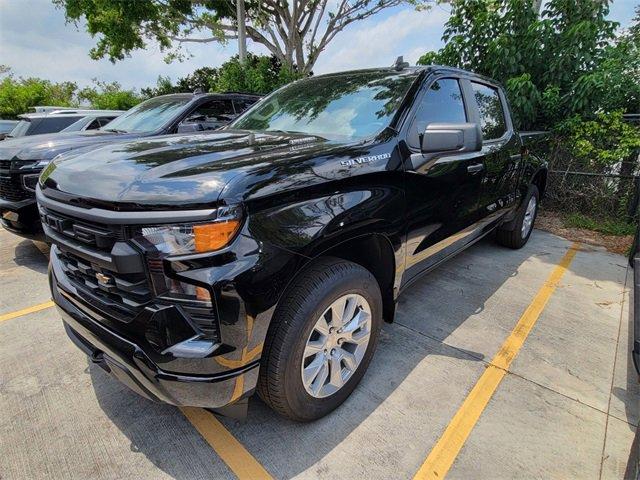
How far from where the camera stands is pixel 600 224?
6.03 meters

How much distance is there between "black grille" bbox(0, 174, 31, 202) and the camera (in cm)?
391

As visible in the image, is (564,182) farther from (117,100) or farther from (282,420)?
(117,100)

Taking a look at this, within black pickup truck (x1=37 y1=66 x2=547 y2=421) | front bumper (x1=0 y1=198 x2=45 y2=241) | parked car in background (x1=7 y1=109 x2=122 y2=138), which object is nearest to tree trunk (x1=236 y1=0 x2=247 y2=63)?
parked car in background (x1=7 y1=109 x2=122 y2=138)

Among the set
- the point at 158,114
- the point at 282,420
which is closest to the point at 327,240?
the point at 282,420

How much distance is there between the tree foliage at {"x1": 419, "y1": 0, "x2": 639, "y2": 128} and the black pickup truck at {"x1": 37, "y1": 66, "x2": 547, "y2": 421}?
15.3 ft

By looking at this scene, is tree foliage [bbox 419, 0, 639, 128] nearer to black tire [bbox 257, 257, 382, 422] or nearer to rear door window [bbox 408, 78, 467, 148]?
rear door window [bbox 408, 78, 467, 148]

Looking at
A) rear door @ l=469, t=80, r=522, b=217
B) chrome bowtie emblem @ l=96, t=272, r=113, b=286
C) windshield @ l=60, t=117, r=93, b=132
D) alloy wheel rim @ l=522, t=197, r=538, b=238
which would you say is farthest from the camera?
windshield @ l=60, t=117, r=93, b=132

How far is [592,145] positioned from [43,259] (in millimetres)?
7815

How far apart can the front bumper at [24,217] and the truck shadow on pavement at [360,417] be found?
2128 millimetres

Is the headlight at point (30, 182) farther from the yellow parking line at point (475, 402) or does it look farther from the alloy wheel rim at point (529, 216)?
the alloy wheel rim at point (529, 216)

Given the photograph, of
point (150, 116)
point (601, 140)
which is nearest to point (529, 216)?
point (601, 140)

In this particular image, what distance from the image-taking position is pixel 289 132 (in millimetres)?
2635

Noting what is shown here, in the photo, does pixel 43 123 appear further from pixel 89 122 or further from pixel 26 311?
pixel 26 311

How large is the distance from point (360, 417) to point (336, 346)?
453mm
